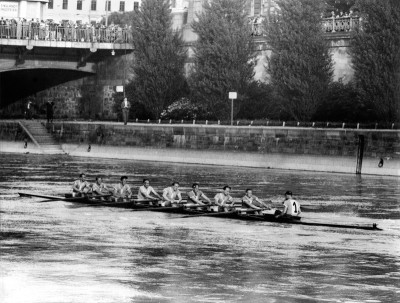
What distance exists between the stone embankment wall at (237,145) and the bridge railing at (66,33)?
7234mm

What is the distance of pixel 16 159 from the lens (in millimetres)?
105312

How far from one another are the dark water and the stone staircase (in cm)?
3719

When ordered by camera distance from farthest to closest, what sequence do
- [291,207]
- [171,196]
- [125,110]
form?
1. [125,110]
2. [171,196]
3. [291,207]

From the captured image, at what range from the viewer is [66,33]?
113m

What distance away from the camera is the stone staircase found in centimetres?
11231

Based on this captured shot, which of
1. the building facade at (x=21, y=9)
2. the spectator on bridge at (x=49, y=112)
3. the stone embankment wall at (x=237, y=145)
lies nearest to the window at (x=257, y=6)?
the building facade at (x=21, y=9)

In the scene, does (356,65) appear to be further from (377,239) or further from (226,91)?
(377,239)

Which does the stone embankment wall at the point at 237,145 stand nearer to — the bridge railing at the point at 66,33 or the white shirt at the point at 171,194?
the bridge railing at the point at 66,33

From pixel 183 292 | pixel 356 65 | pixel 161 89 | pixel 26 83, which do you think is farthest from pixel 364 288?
pixel 26 83

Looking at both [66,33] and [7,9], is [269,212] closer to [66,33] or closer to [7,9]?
[66,33]

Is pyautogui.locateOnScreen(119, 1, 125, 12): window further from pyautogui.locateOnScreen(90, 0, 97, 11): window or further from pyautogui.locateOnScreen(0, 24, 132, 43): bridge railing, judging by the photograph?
pyautogui.locateOnScreen(0, 24, 132, 43): bridge railing

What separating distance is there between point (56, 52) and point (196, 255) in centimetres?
6886

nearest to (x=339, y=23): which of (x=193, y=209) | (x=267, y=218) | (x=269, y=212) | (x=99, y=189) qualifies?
(x=99, y=189)

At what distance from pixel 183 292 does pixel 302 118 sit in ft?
185
